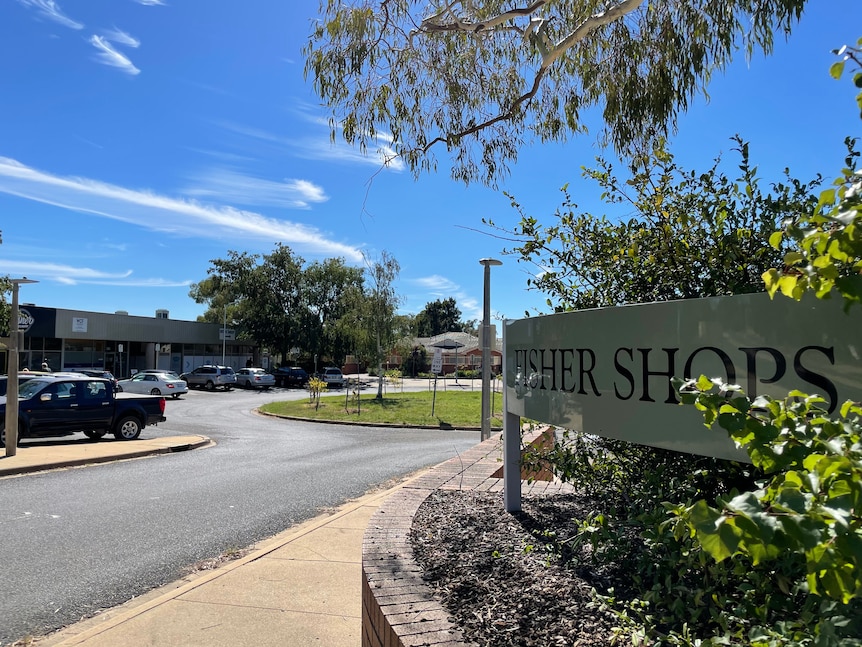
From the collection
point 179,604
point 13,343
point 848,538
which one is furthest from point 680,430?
point 13,343

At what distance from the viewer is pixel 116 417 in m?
15.0

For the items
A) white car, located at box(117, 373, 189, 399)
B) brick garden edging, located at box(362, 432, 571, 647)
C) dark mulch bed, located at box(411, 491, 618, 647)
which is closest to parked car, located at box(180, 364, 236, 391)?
white car, located at box(117, 373, 189, 399)

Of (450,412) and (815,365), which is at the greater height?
(815,365)

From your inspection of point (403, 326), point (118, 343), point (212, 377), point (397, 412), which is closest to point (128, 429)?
point (397, 412)

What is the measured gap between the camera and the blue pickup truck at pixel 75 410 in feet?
44.3

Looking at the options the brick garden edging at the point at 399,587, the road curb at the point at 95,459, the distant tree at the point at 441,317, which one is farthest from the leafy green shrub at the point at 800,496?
the distant tree at the point at 441,317

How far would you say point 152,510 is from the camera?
25.8 feet

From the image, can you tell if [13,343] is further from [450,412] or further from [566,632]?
[450,412]

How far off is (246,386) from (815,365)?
45015 millimetres

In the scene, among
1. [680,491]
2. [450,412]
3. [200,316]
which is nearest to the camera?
[680,491]

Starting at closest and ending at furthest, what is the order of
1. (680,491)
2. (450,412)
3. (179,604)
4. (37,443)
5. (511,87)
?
(680,491) → (179,604) → (511,87) → (37,443) → (450,412)

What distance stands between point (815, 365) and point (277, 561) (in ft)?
16.1

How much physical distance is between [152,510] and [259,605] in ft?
13.1

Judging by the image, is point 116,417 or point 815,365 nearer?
point 815,365
